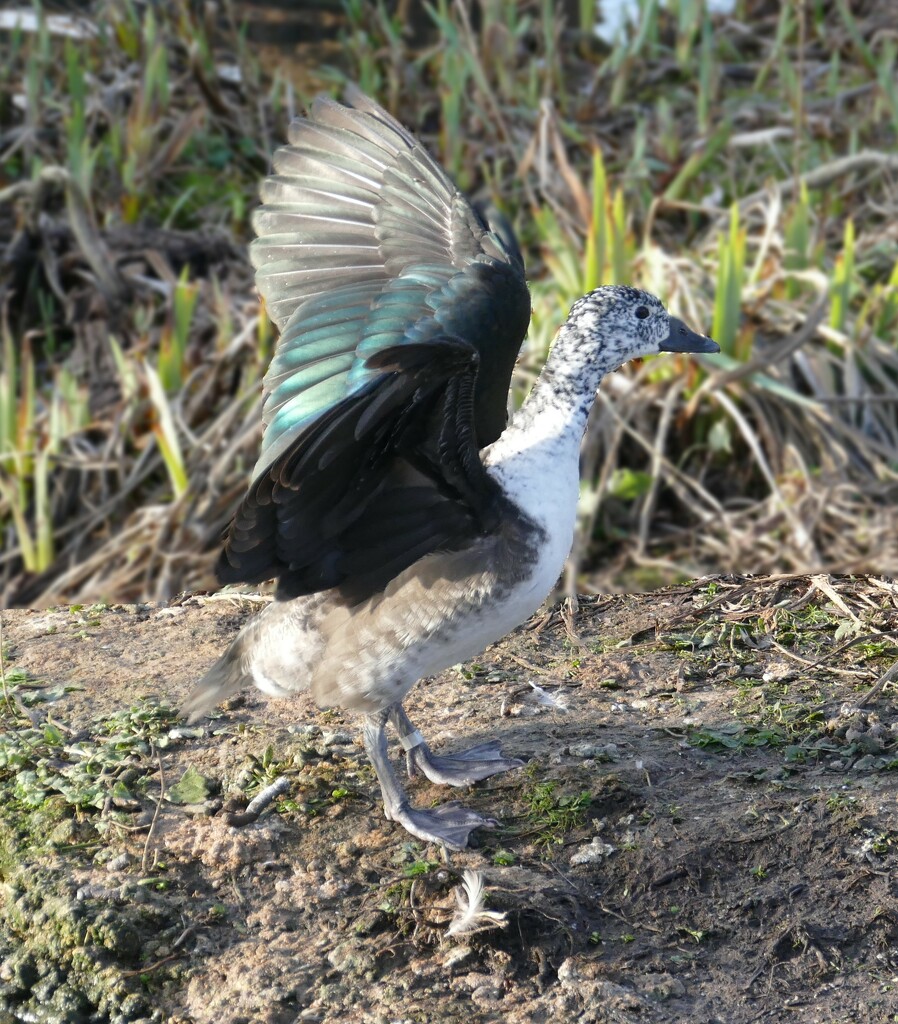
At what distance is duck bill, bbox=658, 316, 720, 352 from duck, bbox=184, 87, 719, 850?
15 mm

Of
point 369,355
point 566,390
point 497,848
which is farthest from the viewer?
point 566,390

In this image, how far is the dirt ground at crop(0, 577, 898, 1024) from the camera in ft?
9.16

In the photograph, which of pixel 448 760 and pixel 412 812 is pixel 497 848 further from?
pixel 448 760

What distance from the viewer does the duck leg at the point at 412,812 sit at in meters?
3.12

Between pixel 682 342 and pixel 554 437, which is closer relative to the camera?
pixel 554 437

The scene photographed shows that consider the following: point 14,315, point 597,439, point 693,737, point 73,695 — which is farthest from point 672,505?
point 14,315

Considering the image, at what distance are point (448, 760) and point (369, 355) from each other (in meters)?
1.11

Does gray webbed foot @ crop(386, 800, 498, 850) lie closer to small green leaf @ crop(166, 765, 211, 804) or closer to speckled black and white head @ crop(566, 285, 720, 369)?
small green leaf @ crop(166, 765, 211, 804)

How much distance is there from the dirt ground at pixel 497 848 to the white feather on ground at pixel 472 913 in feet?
0.09

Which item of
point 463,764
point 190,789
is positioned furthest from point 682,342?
point 190,789

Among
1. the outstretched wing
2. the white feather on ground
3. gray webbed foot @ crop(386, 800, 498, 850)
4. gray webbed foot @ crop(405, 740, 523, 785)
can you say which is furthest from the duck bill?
the white feather on ground

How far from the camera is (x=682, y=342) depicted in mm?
3553

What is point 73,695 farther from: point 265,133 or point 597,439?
point 265,133

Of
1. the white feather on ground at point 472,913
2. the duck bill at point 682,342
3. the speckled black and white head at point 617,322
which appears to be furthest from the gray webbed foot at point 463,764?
the duck bill at point 682,342
